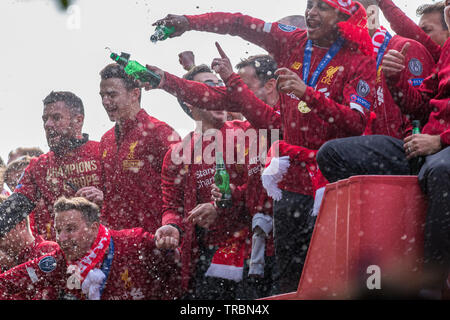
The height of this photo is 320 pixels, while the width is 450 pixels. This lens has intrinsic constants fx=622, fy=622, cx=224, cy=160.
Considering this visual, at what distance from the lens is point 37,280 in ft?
17.2

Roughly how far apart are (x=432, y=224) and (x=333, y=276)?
518mm

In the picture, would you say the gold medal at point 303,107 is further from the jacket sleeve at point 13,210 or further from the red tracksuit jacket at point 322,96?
the jacket sleeve at point 13,210

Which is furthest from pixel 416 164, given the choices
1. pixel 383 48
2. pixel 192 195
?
pixel 192 195

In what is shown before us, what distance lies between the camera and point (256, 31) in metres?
4.68

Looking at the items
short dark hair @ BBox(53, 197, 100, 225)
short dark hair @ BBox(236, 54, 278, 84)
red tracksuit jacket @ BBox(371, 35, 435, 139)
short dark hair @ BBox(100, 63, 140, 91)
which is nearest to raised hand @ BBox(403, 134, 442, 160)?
red tracksuit jacket @ BBox(371, 35, 435, 139)

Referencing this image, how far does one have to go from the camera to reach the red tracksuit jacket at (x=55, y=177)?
6.00m

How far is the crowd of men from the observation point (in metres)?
3.55

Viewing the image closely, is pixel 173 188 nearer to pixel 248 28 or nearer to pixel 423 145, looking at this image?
pixel 248 28

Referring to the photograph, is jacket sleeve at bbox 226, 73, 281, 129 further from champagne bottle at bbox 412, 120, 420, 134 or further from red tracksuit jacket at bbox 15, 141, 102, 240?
red tracksuit jacket at bbox 15, 141, 102, 240

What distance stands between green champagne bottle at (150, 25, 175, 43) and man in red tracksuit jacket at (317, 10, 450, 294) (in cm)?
189

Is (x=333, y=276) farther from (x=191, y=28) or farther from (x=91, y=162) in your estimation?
(x=91, y=162)

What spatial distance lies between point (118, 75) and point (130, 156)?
84 centimetres

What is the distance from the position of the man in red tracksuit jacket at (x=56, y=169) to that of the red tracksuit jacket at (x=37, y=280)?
0.78m

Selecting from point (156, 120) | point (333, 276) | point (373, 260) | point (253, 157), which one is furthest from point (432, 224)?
point (156, 120)
